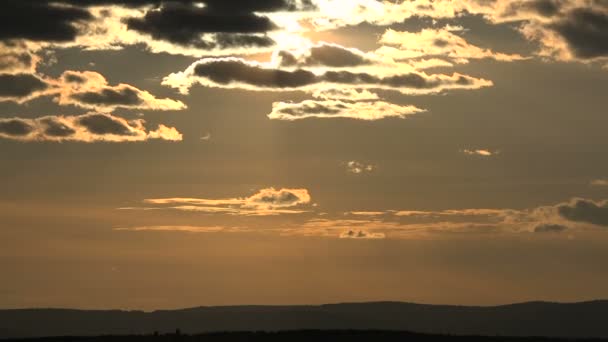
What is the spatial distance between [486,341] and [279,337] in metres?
16.7

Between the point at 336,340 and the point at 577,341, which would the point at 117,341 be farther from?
the point at 577,341

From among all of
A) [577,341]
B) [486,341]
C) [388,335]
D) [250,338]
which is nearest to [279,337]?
[250,338]

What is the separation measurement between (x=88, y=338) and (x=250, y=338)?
47.9ft

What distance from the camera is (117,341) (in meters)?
105

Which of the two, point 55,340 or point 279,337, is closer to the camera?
point 279,337

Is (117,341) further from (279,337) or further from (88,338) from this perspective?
(279,337)

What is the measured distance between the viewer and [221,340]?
10181cm

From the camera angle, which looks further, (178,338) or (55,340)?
(55,340)

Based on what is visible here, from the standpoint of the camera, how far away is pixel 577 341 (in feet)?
337

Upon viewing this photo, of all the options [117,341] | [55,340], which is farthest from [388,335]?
[55,340]

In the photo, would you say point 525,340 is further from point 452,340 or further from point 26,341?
point 26,341

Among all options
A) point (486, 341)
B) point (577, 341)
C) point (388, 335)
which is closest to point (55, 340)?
point (388, 335)

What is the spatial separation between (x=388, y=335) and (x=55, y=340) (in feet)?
94.7

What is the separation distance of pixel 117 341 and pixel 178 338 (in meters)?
5.84
